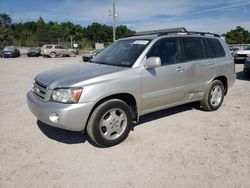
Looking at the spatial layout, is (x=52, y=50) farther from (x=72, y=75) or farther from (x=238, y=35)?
(x=238, y=35)

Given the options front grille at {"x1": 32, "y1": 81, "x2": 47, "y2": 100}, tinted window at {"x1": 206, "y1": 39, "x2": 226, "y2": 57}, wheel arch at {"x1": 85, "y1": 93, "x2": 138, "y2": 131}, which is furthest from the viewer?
tinted window at {"x1": 206, "y1": 39, "x2": 226, "y2": 57}

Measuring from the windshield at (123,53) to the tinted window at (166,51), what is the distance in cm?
20

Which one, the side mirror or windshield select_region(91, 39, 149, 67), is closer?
the side mirror

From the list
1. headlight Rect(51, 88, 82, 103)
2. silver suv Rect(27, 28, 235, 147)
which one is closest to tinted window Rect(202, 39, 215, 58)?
silver suv Rect(27, 28, 235, 147)

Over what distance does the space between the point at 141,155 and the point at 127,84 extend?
1165 millimetres

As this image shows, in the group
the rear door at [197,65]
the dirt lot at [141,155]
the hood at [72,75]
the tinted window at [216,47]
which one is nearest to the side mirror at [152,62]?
the hood at [72,75]

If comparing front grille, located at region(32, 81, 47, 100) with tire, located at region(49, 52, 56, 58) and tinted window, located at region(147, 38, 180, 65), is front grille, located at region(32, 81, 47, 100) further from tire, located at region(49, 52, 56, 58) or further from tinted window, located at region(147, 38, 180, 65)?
tire, located at region(49, 52, 56, 58)

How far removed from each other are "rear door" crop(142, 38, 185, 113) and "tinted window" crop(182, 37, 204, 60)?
0.25 metres

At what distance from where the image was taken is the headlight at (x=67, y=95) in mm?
3906

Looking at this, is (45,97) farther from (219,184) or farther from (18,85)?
Answer: (18,85)

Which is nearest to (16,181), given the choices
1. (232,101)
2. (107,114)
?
(107,114)

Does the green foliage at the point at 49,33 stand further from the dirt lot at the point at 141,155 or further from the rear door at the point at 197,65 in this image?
the dirt lot at the point at 141,155

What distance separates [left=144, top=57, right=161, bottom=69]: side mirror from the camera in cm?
443

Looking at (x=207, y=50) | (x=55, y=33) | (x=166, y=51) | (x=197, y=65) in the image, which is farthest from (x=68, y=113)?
(x=55, y=33)
